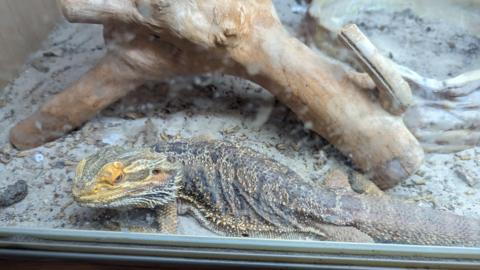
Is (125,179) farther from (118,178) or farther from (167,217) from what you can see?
(167,217)

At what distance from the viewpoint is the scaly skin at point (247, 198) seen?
1.42 metres

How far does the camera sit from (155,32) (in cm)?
154

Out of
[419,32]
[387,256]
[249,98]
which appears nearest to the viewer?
[387,256]

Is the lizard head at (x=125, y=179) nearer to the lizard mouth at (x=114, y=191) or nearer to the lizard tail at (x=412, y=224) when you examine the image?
the lizard mouth at (x=114, y=191)

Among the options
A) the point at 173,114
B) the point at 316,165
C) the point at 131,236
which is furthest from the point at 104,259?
the point at 316,165

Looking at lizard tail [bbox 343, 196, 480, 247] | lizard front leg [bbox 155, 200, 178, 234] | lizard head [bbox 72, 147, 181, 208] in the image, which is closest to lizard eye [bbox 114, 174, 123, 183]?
lizard head [bbox 72, 147, 181, 208]

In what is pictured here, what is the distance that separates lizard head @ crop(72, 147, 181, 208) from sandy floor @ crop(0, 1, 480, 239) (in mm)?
57

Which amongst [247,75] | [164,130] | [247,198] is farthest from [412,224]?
[164,130]

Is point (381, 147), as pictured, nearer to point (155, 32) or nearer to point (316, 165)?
point (316, 165)

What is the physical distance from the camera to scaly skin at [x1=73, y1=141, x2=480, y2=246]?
1425 mm

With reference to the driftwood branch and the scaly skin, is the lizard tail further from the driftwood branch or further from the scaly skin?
the driftwood branch

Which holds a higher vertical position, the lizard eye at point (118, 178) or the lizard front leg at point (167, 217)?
the lizard eye at point (118, 178)

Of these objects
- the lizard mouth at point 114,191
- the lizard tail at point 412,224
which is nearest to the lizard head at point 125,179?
the lizard mouth at point 114,191

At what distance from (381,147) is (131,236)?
2.54 feet
